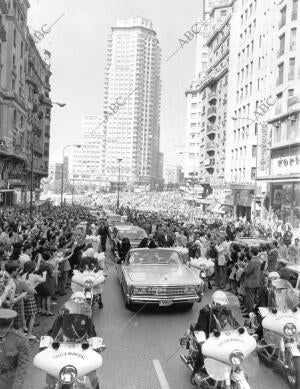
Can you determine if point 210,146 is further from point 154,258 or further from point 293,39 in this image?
point 154,258

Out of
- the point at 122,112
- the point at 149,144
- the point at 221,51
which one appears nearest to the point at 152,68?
the point at 221,51

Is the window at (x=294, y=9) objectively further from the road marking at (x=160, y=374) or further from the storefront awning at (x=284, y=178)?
the road marking at (x=160, y=374)

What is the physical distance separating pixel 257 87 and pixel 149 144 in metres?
73.3

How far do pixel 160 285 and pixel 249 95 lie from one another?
49088 millimetres

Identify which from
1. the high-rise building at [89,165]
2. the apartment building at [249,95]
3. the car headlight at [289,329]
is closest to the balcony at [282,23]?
the apartment building at [249,95]

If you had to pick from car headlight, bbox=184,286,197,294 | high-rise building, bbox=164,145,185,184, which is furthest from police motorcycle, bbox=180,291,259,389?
high-rise building, bbox=164,145,185,184

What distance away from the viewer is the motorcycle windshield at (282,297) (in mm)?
6881

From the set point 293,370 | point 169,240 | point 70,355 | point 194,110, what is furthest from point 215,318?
point 194,110

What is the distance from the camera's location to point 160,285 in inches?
403

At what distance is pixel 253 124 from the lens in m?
55.4

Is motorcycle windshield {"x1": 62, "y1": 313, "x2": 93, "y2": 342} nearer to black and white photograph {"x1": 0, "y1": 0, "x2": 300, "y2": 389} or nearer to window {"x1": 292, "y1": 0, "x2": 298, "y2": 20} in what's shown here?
black and white photograph {"x1": 0, "y1": 0, "x2": 300, "y2": 389}

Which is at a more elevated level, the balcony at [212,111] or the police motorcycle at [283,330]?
the balcony at [212,111]

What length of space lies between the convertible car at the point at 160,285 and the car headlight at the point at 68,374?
18.0 ft

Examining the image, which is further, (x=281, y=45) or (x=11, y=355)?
(x=281, y=45)
